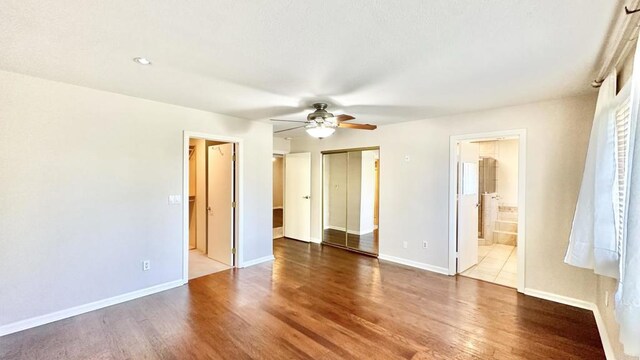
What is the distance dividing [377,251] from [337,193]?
1.53 metres

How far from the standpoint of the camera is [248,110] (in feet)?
12.6

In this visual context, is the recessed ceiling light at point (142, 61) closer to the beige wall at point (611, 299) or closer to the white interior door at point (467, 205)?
the beige wall at point (611, 299)

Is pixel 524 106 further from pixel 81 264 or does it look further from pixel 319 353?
pixel 81 264

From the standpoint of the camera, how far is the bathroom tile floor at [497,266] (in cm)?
394

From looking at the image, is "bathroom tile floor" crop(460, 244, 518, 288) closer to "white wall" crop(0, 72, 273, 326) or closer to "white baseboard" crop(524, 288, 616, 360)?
"white baseboard" crop(524, 288, 616, 360)

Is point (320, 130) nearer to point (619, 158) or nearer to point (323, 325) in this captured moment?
point (323, 325)

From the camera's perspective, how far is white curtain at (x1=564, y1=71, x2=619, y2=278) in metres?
1.89

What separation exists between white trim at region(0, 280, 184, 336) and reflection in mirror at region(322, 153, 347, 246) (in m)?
3.23

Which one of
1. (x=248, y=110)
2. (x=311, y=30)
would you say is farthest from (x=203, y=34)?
(x=248, y=110)

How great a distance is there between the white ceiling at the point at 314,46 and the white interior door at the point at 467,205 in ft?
4.06

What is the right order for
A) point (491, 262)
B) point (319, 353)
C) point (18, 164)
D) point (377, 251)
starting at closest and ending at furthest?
point (319, 353)
point (18, 164)
point (491, 262)
point (377, 251)

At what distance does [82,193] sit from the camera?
293cm

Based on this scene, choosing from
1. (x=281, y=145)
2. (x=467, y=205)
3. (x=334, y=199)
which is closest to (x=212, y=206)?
(x=281, y=145)

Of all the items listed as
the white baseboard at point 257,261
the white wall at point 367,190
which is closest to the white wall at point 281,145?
the white wall at point 367,190
